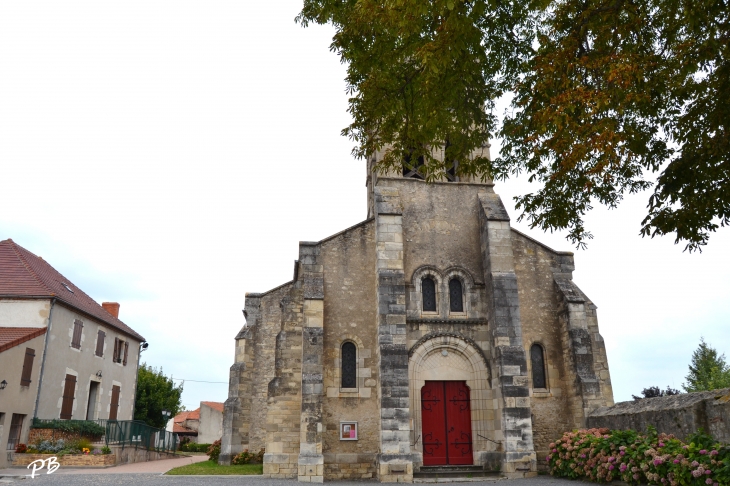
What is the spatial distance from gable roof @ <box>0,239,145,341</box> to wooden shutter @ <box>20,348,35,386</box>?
7.45 feet

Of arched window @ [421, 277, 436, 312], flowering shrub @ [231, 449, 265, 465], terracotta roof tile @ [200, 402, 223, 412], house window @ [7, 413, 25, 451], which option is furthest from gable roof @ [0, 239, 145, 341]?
terracotta roof tile @ [200, 402, 223, 412]

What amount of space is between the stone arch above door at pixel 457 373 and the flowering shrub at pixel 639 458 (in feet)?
6.44

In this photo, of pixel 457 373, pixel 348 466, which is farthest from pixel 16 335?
pixel 457 373

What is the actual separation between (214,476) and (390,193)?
9.62m

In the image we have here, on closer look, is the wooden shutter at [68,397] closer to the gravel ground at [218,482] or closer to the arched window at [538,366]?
the gravel ground at [218,482]

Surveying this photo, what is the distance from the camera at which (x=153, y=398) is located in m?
37.9

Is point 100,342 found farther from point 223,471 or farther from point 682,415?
point 682,415

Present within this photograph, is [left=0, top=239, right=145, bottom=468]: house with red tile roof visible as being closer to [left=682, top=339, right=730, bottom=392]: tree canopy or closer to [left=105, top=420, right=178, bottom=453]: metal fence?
[left=105, top=420, right=178, bottom=453]: metal fence

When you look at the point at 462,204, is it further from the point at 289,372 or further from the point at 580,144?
the point at 580,144

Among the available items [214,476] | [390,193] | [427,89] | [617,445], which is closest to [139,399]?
[214,476]

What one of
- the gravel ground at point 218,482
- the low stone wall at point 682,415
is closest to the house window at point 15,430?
the gravel ground at point 218,482

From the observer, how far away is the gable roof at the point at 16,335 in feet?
59.5

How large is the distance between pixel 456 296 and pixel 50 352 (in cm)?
1531

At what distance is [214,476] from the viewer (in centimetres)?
1479
